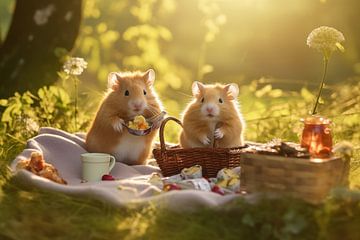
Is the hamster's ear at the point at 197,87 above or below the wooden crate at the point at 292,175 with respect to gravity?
above

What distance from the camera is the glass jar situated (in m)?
3.36

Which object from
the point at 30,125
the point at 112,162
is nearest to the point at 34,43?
the point at 30,125

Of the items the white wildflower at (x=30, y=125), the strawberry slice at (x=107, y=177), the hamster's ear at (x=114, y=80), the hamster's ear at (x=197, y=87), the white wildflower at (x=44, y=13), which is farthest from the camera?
the white wildflower at (x=44, y=13)

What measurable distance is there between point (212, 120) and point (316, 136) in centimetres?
79

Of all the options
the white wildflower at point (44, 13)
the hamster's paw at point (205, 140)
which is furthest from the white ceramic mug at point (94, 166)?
the white wildflower at point (44, 13)

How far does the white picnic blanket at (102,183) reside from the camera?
3072mm

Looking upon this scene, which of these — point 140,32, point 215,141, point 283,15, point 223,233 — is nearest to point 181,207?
point 223,233

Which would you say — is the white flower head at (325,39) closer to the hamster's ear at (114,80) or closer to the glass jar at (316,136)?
the glass jar at (316,136)

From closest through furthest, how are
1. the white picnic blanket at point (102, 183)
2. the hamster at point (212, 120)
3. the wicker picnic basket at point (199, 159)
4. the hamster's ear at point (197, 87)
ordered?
the white picnic blanket at point (102, 183)
the wicker picnic basket at point (199, 159)
the hamster at point (212, 120)
the hamster's ear at point (197, 87)

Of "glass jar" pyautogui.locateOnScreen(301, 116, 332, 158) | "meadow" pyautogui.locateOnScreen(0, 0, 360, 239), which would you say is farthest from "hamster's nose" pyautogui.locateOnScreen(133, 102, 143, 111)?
"glass jar" pyautogui.locateOnScreen(301, 116, 332, 158)

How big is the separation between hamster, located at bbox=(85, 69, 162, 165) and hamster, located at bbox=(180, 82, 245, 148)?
265 millimetres

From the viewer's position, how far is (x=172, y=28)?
35.9 feet

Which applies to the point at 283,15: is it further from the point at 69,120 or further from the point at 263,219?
the point at 263,219

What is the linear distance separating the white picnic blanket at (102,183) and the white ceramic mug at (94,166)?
0.23ft
